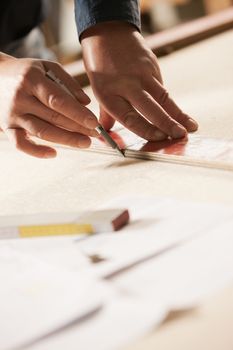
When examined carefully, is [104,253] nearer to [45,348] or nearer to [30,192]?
[45,348]

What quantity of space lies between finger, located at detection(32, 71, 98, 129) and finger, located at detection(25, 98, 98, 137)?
1cm

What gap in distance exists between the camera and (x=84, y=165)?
3.90 feet

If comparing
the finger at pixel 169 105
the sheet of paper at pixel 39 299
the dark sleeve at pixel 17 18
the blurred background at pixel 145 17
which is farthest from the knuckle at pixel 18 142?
the blurred background at pixel 145 17

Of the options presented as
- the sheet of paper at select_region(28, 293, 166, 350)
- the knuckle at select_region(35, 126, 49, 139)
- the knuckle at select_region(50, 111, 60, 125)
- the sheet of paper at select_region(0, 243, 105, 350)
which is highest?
the knuckle at select_region(50, 111, 60, 125)

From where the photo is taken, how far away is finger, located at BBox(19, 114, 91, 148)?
115cm

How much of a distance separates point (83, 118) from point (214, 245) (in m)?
0.50

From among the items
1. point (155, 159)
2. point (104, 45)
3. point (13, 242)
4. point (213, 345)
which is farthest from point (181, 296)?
point (104, 45)

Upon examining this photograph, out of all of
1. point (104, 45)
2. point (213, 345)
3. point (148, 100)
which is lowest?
point (213, 345)

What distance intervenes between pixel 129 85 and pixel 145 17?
498cm

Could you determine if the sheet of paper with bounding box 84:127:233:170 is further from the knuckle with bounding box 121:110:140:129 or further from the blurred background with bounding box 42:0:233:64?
the blurred background with bounding box 42:0:233:64

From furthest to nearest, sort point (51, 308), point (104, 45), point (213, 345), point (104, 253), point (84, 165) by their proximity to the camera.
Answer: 1. point (104, 45)
2. point (84, 165)
3. point (104, 253)
4. point (51, 308)
5. point (213, 345)

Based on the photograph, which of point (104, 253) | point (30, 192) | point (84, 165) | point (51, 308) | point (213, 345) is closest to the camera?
point (213, 345)

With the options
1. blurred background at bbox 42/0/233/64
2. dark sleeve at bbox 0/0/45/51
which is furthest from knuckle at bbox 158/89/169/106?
blurred background at bbox 42/0/233/64

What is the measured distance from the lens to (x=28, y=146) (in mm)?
1168
